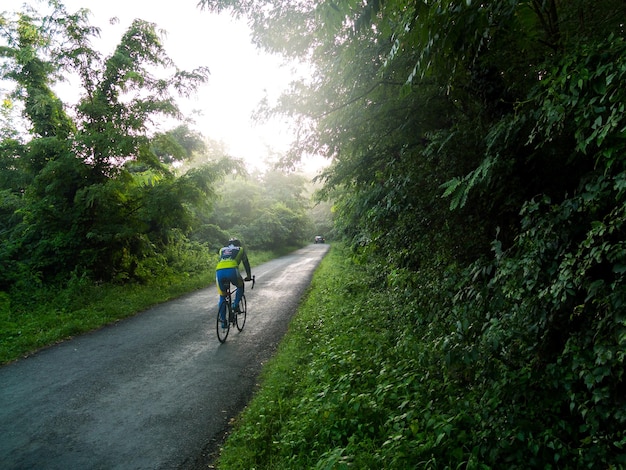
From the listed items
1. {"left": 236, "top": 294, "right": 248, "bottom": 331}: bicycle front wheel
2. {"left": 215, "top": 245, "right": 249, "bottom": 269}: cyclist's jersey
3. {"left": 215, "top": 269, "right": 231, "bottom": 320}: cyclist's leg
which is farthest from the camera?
{"left": 236, "top": 294, "right": 248, "bottom": 331}: bicycle front wheel

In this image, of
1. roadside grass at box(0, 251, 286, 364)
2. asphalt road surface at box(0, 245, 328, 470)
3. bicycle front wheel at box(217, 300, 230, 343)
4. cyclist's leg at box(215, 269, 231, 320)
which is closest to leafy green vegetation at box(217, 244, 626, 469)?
asphalt road surface at box(0, 245, 328, 470)

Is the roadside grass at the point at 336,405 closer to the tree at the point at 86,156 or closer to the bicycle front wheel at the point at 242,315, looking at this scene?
the bicycle front wheel at the point at 242,315

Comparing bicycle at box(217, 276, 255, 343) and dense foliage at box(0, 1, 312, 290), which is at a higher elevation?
dense foliage at box(0, 1, 312, 290)

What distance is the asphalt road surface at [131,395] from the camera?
3.67 meters

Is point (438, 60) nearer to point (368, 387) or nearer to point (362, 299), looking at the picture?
point (368, 387)

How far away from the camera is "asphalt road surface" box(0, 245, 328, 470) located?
3.67 meters

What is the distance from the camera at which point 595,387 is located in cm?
245

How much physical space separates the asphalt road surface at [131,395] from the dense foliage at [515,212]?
199 centimetres

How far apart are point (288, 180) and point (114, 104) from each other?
3138 cm

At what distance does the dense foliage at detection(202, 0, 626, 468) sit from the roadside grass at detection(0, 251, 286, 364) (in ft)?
22.2

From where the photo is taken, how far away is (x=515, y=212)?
3889 millimetres

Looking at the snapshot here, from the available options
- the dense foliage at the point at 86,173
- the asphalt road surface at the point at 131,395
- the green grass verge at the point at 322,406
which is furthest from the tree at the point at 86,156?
the green grass verge at the point at 322,406

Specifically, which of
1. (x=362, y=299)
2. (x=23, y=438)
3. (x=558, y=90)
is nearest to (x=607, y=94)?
(x=558, y=90)

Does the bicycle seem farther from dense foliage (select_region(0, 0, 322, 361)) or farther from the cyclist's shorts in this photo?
dense foliage (select_region(0, 0, 322, 361))
